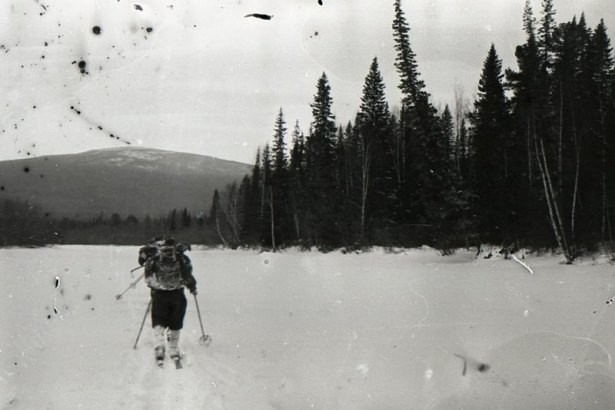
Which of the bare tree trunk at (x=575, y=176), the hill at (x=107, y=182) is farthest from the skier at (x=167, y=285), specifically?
the bare tree trunk at (x=575, y=176)

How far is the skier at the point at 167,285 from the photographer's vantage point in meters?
4.16

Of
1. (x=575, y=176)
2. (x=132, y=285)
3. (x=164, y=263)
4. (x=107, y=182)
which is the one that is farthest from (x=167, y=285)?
(x=575, y=176)

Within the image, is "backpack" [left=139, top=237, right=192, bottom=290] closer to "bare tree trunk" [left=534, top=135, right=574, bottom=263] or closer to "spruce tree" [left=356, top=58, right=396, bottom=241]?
"bare tree trunk" [left=534, top=135, right=574, bottom=263]

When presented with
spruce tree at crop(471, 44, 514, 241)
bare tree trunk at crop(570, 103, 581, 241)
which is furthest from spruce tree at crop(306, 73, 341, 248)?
bare tree trunk at crop(570, 103, 581, 241)

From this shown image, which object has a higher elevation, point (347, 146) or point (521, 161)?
point (347, 146)

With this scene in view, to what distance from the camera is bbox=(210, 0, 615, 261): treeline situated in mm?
11766

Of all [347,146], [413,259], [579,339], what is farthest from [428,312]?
[347,146]

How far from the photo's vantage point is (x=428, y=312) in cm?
598

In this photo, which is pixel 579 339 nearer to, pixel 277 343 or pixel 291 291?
pixel 277 343

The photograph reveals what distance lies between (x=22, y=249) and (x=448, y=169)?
18.2 metres

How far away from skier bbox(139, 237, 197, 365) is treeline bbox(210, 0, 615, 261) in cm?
83

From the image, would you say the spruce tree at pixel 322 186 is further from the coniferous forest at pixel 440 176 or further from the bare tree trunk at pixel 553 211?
the bare tree trunk at pixel 553 211

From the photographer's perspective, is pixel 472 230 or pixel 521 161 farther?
pixel 472 230

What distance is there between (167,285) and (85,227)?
120cm
